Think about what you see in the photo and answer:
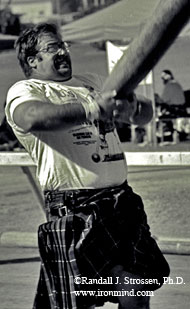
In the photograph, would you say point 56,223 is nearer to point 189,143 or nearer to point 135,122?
point 135,122

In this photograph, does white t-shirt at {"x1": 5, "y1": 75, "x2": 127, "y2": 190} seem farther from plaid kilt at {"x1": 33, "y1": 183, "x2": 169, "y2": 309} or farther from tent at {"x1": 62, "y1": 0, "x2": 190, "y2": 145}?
tent at {"x1": 62, "y1": 0, "x2": 190, "y2": 145}

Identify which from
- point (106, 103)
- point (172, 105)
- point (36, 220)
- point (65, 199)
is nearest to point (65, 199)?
point (65, 199)

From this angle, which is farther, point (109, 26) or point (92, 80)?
point (109, 26)

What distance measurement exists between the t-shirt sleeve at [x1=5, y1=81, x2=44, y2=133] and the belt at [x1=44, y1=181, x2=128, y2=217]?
13.2 inches

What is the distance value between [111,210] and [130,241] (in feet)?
0.54

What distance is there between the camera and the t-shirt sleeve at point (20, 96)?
381 centimetres

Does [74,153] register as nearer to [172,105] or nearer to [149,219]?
[149,219]

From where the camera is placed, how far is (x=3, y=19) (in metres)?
35.7

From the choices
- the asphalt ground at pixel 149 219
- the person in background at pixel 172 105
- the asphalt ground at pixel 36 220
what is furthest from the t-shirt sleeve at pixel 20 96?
the person in background at pixel 172 105

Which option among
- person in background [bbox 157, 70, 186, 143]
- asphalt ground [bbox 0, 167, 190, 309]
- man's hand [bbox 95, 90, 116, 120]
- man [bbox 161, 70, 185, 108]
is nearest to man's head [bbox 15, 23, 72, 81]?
man's hand [bbox 95, 90, 116, 120]

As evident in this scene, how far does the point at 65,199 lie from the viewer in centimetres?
407

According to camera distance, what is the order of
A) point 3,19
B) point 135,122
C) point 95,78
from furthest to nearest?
point 3,19 < point 95,78 < point 135,122

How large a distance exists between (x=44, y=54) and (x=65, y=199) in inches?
25.2

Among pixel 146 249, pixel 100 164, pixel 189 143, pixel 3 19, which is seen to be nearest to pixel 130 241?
pixel 146 249
